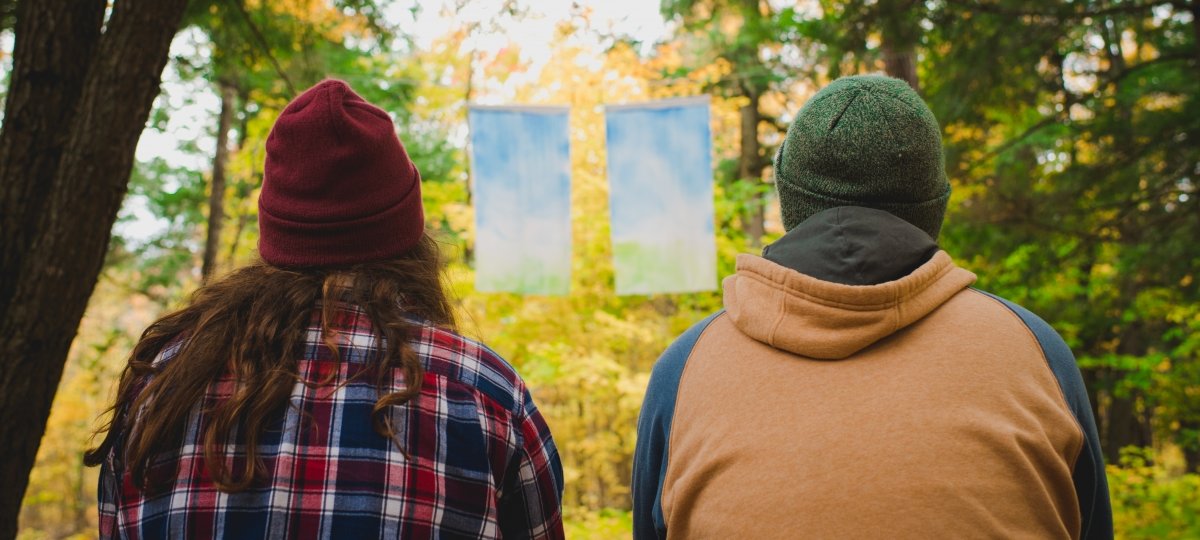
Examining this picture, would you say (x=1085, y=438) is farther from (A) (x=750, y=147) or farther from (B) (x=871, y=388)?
(A) (x=750, y=147)

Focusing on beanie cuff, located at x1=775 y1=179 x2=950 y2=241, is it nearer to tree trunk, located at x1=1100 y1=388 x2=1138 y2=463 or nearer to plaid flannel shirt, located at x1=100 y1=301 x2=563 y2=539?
plaid flannel shirt, located at x1=100 y1=301 x2=563 y2=539

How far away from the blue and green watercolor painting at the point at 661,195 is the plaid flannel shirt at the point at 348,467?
4.23 m

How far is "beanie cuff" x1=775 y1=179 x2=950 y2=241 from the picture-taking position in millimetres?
1271

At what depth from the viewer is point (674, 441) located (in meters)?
1.25

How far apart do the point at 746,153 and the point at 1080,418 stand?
10.4 meters

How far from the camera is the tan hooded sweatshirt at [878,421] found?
102 centimetres

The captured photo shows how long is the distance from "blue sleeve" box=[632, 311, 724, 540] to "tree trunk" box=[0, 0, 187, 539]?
195 cm

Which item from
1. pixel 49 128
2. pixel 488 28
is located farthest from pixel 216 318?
pixel 488 28

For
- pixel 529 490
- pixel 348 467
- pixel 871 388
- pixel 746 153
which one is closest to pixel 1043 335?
pixel 871 388

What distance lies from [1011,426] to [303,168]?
1.14 metres

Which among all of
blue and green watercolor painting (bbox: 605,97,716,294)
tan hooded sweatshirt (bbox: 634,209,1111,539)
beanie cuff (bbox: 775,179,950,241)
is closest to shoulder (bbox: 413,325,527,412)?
tan hooded sweatshirt (bbox: 634,209,1111,539)

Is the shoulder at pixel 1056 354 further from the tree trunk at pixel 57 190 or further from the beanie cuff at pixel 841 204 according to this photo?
the tree trunk at pixel 57 190

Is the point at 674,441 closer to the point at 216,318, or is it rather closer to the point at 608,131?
the point at 216,318

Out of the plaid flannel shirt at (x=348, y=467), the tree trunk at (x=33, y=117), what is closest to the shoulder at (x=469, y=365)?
the plaid flannel shirt at (x=348, y=467)
